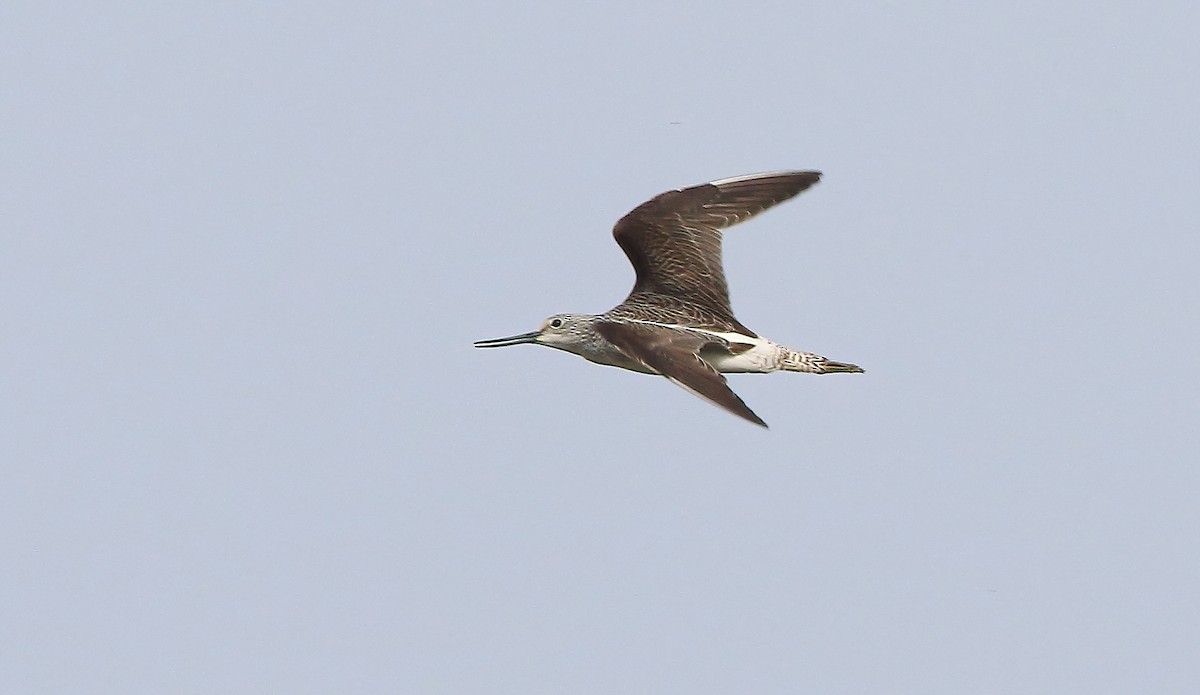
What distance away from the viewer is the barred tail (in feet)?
43.2

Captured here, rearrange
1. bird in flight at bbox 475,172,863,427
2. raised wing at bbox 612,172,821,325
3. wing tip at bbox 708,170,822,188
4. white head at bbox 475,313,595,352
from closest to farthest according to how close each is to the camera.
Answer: bird in flight at bbox 475,172,863,427 → white head at bbox 475,313,595,352 → raised wing at bbox 612,172,821,325 → wing tip at bbox 708,170,822,188

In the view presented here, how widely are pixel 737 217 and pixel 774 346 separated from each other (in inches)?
64.7

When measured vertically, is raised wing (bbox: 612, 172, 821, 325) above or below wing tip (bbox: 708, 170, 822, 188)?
below

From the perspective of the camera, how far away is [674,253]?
14.0 metres

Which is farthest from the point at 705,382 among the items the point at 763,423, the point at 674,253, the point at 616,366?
the point at 674,253

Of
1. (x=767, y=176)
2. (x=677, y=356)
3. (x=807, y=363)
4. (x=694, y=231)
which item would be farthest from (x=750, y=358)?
(x=767, y=176)

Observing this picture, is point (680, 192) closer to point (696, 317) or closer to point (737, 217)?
point (737, 217)

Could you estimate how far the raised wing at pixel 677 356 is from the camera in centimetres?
1080

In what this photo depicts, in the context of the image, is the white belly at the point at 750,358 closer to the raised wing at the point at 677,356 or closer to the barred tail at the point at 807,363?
the barred tail at the point at 807,363

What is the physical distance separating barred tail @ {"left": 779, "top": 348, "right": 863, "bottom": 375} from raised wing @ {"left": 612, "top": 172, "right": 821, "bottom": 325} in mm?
668

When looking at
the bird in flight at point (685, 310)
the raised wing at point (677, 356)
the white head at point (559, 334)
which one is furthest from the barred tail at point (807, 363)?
the white head at point (559, 334)

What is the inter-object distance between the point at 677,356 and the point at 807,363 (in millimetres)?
1899

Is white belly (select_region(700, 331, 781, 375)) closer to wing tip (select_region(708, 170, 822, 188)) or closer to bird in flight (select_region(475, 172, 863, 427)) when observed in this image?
bird in flight (select_region(475, 172, 863, 427))

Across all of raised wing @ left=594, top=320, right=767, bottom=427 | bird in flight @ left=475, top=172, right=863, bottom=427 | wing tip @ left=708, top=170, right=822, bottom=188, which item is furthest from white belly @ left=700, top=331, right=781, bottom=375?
wing tip @ left=708, top=170, right=822, bottom=188
